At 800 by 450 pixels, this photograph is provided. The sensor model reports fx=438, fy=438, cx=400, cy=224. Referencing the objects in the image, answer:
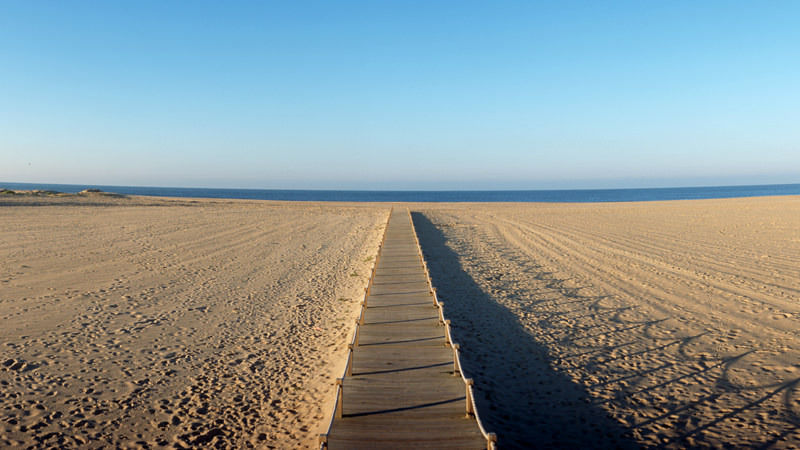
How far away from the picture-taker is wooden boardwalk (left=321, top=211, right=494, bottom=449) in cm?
382

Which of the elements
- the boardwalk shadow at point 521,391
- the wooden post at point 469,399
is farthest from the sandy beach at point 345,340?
the wooden post at point 469,399

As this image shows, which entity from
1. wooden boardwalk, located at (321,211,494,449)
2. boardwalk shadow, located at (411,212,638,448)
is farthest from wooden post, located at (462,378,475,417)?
boardwalk shadow, located at (411,212,638,448)

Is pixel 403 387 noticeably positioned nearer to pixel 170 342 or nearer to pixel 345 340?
Result: pixel 345 340

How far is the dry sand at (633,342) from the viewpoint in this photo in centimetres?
464

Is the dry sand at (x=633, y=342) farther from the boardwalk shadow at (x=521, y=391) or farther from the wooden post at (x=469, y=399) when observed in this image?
the wooden post at (x=469, y=399)

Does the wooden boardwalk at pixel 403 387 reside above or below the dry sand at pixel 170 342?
above

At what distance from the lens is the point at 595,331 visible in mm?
7512

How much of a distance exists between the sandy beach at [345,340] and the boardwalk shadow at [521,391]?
3 cm

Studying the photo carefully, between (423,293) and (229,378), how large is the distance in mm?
A: 3900

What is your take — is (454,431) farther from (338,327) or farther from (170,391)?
(338,327)

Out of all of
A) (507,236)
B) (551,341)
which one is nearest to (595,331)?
(551,341)

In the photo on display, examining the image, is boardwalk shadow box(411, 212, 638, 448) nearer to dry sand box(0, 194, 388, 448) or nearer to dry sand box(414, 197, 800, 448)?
dry sand box(414, 197, 800, 448)

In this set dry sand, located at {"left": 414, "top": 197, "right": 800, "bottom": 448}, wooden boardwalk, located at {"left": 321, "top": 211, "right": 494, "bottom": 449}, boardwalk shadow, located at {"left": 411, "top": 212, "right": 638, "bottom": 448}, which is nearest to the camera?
wooden boardwalk, located at {"left": 321, "top": 211, "right": 494, "bottom": 449}

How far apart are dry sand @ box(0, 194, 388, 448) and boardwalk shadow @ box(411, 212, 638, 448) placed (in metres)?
1.92
